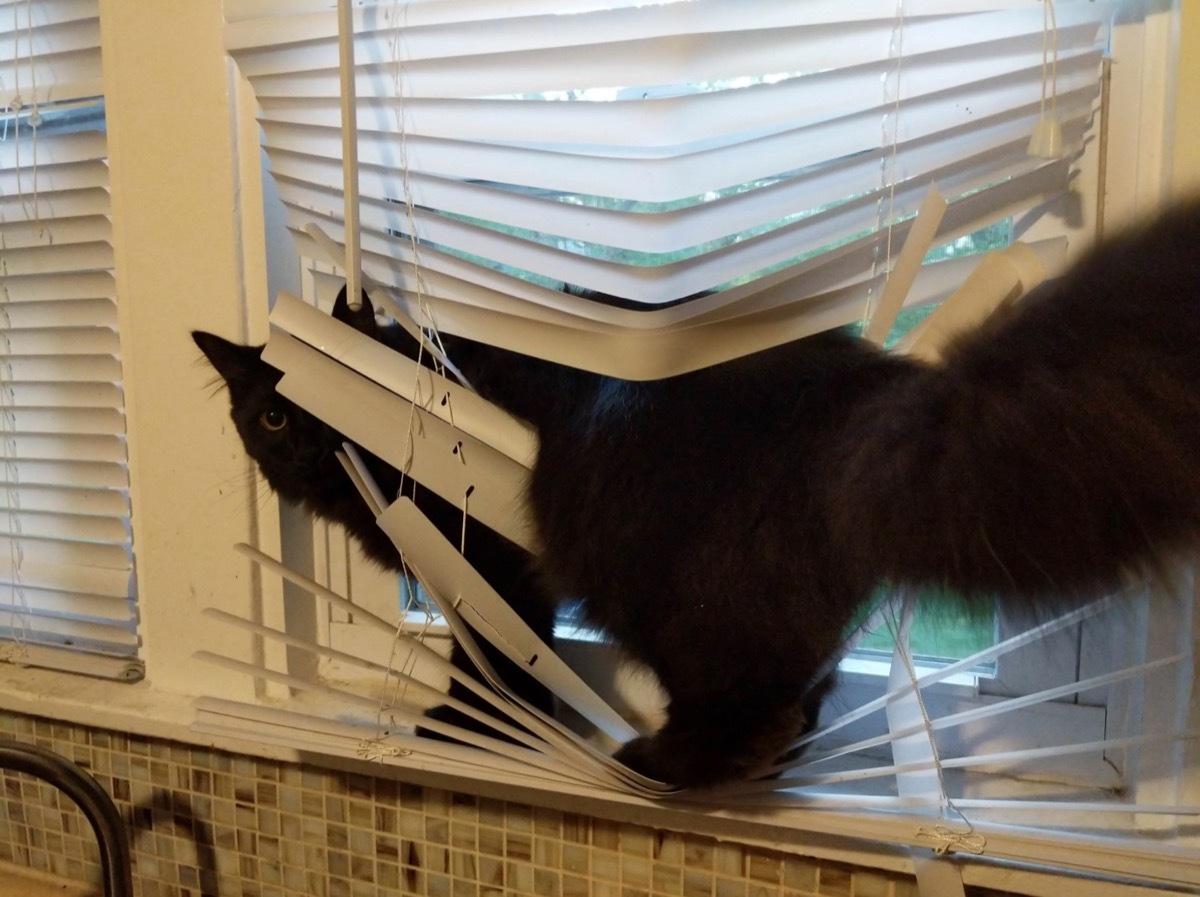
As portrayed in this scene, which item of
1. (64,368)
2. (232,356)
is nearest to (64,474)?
(64,368)

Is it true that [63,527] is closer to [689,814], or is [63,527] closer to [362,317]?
[362,317]

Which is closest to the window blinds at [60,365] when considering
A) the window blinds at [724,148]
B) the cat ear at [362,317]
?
the cat ear at [362,317]

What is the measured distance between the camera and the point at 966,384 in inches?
19.8

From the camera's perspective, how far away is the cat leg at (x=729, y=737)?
0.68m

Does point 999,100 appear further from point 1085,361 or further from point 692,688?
point 692,688

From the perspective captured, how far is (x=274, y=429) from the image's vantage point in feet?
2.74

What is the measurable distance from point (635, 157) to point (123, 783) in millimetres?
993

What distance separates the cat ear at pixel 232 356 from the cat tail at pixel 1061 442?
2.03 feet

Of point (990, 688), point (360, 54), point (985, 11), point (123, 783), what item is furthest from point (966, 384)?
point (123, 783)

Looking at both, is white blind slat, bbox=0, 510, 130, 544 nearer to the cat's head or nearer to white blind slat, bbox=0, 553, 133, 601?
white blind slat, bbox=0, 553, 133, 601

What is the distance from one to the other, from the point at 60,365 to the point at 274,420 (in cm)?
48

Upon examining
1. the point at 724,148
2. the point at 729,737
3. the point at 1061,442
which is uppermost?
the point at 724,148

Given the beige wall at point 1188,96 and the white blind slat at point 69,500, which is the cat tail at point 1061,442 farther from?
the white blind slat at point 69,500

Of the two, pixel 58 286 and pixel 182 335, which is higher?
pixel 58 286
